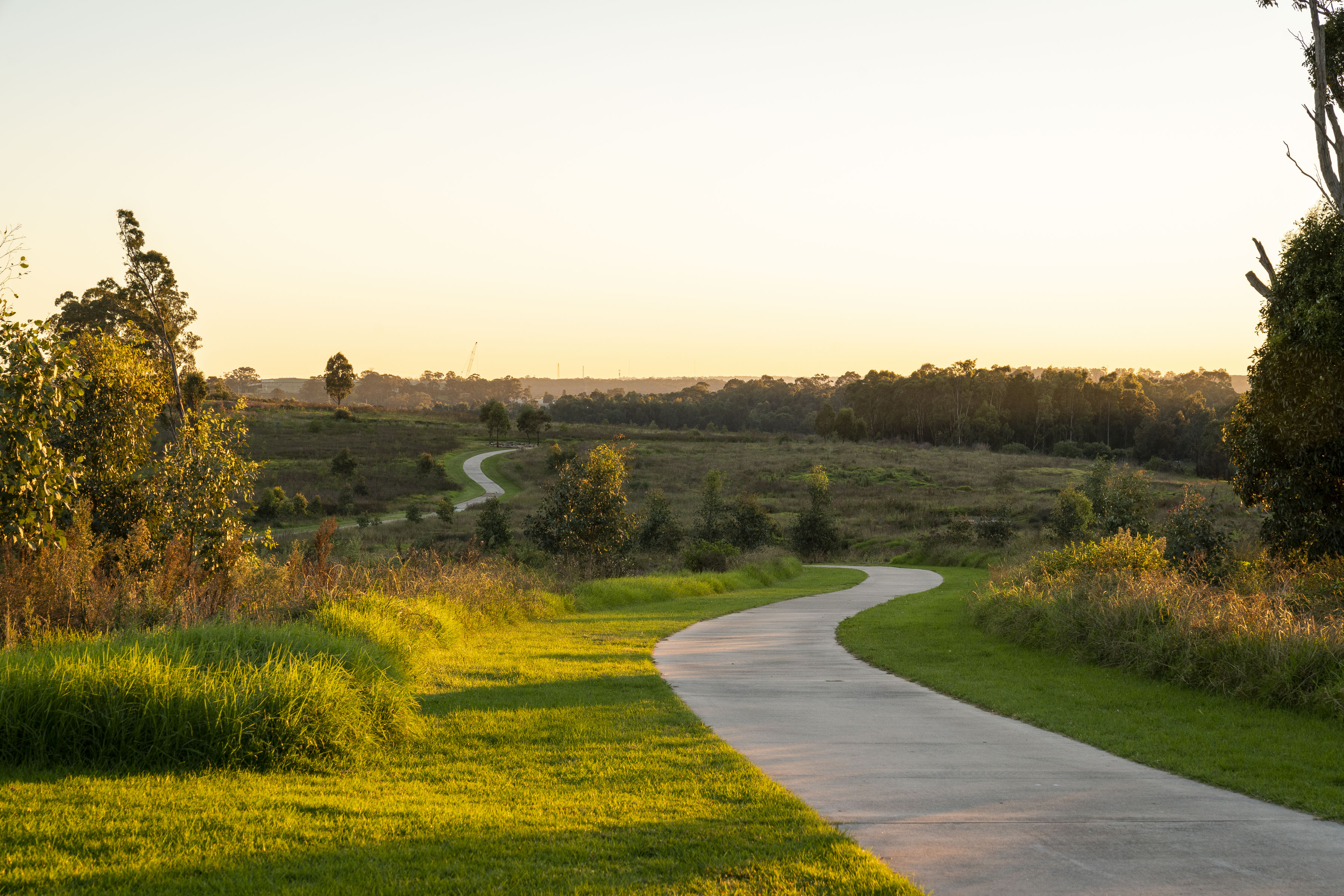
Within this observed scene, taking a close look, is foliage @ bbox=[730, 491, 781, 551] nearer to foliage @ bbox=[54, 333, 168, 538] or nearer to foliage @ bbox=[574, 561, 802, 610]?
foliage @ bbox=[574, 561, 802, 610]

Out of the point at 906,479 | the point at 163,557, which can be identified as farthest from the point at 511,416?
the point at 163,557

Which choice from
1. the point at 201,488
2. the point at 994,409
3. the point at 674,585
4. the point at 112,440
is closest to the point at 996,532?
the point at 674,585

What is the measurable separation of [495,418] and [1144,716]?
104 metres

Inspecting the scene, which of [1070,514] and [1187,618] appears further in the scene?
[1070,514]

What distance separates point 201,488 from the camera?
14.2 meters

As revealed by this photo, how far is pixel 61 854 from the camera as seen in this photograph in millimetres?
4645

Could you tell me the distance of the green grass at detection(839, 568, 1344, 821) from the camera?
7.26 metres

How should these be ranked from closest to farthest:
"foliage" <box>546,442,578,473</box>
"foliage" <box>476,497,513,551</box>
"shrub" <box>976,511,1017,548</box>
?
"foliage" <box>476,497,513,551</box> → "shrub" <box>976,511,1017,548</box> → "foliage" <box>546,442,578,473</box>

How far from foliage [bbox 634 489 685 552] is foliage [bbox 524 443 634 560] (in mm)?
8529

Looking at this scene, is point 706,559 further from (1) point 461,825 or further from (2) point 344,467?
(2) point 344,467

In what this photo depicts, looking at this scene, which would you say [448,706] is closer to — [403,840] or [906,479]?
[403,840]

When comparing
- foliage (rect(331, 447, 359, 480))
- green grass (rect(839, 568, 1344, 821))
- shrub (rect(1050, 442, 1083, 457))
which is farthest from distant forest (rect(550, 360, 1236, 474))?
green grass (rect(839, 568, 1344, 821))

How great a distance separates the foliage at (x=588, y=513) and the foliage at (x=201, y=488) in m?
14.5

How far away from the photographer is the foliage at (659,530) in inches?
1538
